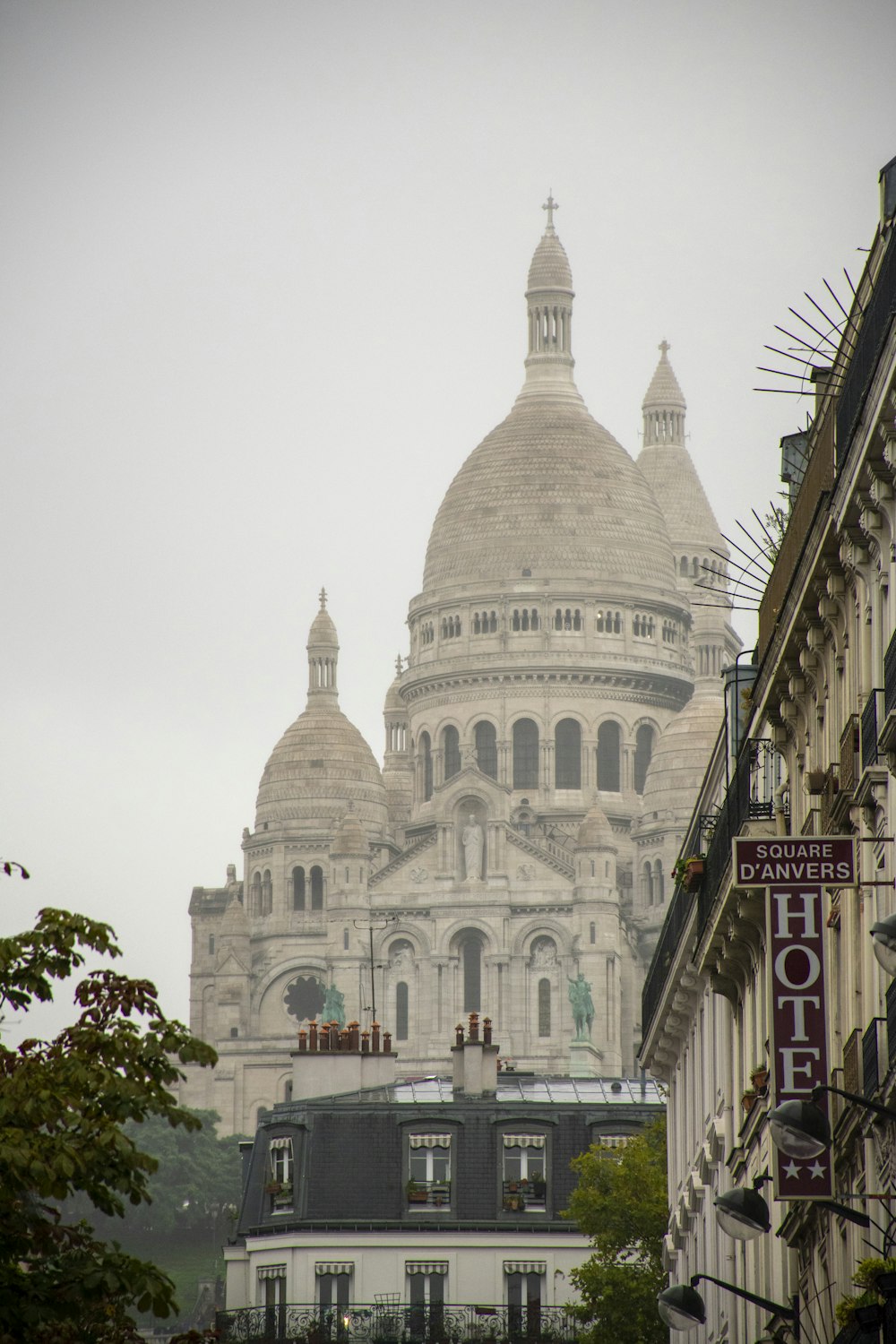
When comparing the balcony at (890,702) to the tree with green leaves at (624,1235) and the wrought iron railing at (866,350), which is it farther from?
the tree with green leaves at (624,1235)

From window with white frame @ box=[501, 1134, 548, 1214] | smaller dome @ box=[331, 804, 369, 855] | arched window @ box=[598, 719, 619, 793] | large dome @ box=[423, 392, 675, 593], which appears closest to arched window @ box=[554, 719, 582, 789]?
arched window @ box=[598, 719, 619, 793]

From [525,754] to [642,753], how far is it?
5.87 meters


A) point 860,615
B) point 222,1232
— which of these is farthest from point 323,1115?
point 222,1232

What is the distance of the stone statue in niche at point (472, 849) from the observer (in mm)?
158375

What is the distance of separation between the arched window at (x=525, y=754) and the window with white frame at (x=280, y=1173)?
11176cm

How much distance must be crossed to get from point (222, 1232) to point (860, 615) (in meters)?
105

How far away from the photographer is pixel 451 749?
17400 cm

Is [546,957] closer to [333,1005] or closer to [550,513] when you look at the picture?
[333,1005]

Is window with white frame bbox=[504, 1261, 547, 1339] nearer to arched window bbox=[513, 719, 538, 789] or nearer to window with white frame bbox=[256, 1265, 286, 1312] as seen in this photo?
window with white frame bbox=[256, 1265, 286, 1312]

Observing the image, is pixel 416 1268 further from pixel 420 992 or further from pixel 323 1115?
pixel 420 992

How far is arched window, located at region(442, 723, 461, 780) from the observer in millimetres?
172750

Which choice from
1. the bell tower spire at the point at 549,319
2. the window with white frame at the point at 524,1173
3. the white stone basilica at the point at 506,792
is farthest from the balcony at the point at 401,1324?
the bell tower spire at the point at 549,319

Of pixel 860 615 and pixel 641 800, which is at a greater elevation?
pixel 641 800

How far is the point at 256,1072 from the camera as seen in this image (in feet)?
517
